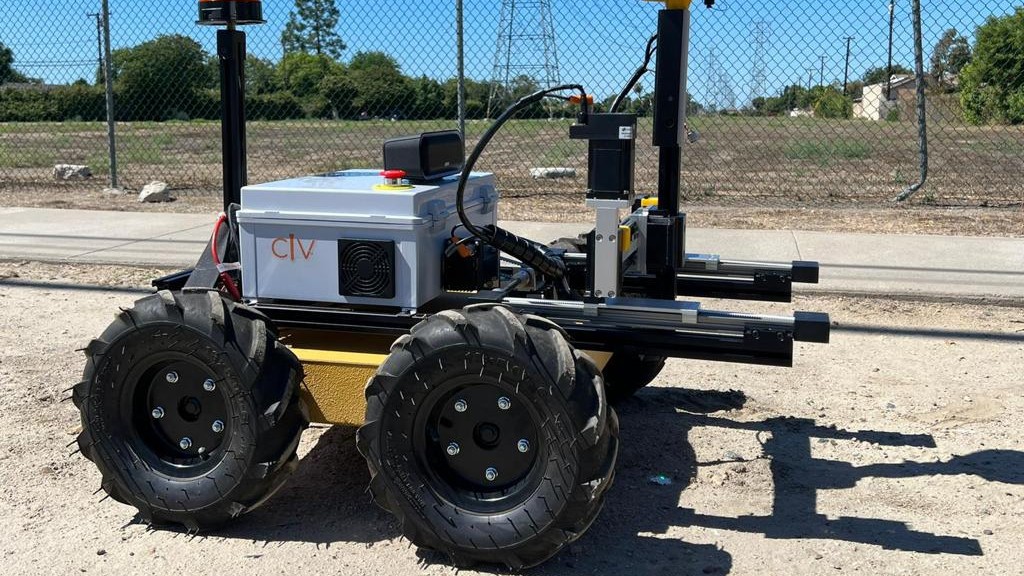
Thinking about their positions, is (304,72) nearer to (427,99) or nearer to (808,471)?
(427,99)

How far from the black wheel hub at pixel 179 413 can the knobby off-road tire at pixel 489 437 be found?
1.76 feet

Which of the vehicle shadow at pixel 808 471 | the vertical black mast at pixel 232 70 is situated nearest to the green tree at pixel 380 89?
the vehicle shadow at pixel 808 471

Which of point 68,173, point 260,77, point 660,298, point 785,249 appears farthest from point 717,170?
point 660,298

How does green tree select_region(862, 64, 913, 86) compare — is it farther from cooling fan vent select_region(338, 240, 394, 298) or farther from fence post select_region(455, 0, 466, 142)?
cooling fan vent select_region(338, 240, 394, 298)

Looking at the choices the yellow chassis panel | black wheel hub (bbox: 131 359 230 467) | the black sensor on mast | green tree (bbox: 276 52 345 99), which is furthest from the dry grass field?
black wheel hub (bbox: 131 359 230 467)

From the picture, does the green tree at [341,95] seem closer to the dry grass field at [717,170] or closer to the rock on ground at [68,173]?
the dry grass field at [717,170]

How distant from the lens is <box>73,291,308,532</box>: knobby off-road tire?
324 centimetres

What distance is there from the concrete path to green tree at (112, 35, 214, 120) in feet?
14.0

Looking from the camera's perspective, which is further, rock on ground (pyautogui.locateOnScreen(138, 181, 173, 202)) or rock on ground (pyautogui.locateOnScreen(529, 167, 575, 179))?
rock on ground (pyautogui.locateOnScreen(529, 167, 575, 179))

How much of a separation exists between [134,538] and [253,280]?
912 mm

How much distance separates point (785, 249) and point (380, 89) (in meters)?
6.24

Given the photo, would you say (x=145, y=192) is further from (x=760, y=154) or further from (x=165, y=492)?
(x=760, y=154)

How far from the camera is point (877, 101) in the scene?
48.8ft

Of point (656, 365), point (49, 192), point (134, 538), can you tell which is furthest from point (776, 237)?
point (49, 192)
